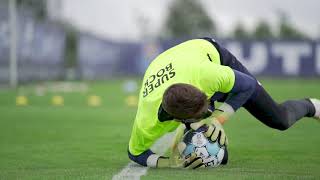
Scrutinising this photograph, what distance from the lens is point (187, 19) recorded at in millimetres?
89750

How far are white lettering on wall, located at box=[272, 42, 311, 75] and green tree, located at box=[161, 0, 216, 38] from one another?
42.1 metres

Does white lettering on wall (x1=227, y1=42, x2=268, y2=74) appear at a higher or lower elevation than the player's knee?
lower

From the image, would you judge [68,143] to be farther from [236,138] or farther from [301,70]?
[301,70]

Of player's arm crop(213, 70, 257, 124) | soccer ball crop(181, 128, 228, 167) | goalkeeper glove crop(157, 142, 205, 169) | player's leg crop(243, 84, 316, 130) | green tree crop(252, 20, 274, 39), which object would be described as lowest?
green tree crop(252, 20, 274, 39)

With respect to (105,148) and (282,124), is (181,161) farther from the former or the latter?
(105,148)

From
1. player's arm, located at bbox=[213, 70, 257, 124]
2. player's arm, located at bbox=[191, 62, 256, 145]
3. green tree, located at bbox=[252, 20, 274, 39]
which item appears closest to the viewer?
player's arm, located at bbox=[191, 62, 256, 145]

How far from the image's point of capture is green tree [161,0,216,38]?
88.1 meters

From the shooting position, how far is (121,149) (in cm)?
1069

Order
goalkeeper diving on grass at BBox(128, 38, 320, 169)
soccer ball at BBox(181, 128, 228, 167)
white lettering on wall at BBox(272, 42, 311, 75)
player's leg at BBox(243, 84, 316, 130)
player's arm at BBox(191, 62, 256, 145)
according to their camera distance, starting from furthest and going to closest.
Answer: white lettering on wall at BBox(272, 42, 311, 75), player's leg at BBox(243, 84, 316, 130), soccer ball at BBox(181, 128, 228, 167), player's arm at BBox(191, 62, 256, 145), goalkeeper diving on grass at BBox(128, 38, 320, 169)

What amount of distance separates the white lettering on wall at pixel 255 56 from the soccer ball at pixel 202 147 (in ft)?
119

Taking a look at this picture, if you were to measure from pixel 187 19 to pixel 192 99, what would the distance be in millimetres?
82877

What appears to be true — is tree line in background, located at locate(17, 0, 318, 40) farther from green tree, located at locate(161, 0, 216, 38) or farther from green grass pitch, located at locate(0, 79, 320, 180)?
green grass pitch, located at locate(0, 79, 320, 180)

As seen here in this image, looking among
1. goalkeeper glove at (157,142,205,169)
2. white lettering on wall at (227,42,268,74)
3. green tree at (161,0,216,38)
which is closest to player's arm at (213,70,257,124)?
goalkeeper glove at (157,142,205,169)

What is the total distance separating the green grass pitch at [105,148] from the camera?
804 cm
